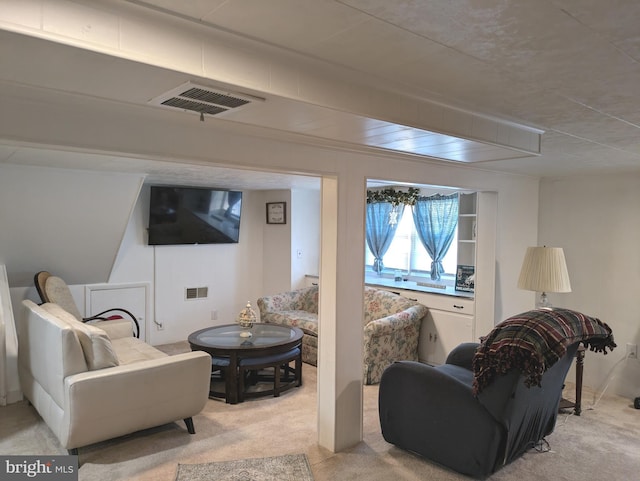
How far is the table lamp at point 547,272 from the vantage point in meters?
3.82

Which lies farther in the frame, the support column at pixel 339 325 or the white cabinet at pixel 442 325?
the white cabinet at pixel 442 325

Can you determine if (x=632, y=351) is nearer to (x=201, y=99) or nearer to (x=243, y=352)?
(x=243, y=352)

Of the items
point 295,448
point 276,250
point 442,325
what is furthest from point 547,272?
point 276,250

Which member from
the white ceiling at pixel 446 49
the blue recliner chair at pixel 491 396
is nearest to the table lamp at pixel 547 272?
the blue recliner chair at pixel 491 396

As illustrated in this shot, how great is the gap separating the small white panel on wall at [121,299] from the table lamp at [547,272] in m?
4.35

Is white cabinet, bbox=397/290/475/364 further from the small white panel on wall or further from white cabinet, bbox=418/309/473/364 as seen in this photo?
the small white panel on wall

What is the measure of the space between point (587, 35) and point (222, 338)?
3869 millimetres

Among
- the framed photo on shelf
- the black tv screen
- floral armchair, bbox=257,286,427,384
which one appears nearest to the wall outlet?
the framed photo on shelf

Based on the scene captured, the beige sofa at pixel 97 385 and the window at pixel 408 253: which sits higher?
the window at pixel 408 253

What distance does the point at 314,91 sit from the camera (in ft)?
5.80

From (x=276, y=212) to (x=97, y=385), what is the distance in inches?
159

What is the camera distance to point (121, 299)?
5.58 meters

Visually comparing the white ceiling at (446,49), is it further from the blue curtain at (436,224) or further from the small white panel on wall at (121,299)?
the small white panel on wall at (121,299)

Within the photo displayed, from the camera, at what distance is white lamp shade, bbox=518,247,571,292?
12.5 ft
